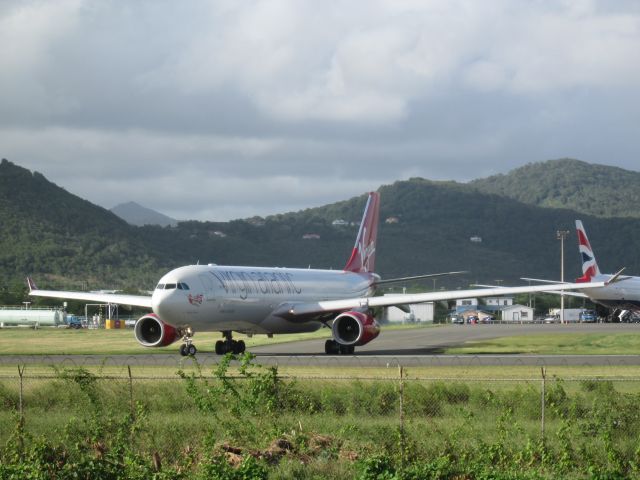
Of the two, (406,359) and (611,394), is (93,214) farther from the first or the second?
(611,394)

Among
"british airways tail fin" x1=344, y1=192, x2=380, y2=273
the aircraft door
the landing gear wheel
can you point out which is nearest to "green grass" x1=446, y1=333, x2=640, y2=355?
the landing gear wheel

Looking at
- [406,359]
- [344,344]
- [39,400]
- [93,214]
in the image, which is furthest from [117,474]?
[93,214]

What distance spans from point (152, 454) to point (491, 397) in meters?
8.46

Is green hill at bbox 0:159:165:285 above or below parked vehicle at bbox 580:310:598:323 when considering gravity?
above

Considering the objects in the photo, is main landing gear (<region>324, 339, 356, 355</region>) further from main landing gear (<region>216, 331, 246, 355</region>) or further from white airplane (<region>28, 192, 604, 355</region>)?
main landing gear (<region>216, 331, 246, 355</region>)

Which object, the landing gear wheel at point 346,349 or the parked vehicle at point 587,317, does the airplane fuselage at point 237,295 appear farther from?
the parked vehicle at point 587,317

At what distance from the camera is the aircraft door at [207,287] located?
44.1 metres

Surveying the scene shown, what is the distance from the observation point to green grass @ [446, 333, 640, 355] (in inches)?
1885

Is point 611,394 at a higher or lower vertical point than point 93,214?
lower

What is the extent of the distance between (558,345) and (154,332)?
66.5ft

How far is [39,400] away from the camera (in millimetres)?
26250

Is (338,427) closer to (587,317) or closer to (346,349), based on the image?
(346,349)

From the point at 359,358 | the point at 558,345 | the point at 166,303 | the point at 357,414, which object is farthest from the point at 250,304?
the point at 357,414

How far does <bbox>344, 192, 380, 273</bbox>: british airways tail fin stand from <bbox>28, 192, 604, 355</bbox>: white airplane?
7.03m
